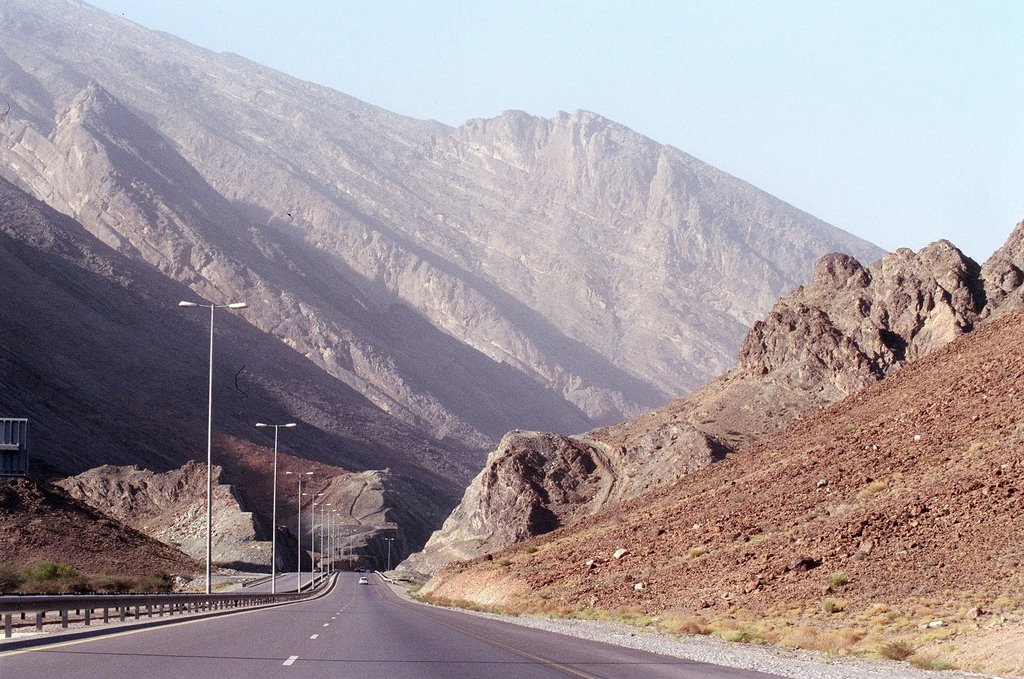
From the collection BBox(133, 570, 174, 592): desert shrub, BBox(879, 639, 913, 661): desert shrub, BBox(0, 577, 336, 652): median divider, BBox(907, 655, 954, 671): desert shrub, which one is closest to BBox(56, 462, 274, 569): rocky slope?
BBox(133, 570, 174, 592): desert shrub

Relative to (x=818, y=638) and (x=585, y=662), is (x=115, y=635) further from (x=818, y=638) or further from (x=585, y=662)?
(x=818, y=638)

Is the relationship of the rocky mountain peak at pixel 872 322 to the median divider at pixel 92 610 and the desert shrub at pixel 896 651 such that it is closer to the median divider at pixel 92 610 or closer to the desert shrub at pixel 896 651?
the median divider at pixel 92 610

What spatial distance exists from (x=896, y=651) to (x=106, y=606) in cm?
1843

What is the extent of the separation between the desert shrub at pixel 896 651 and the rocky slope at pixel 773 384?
42.9 m

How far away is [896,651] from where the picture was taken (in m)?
25.6

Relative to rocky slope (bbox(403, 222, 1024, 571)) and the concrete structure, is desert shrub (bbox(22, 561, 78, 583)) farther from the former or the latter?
rocky slope (bbox(403, 222, 1024, 571))

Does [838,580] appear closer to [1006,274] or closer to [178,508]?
[1006,274]

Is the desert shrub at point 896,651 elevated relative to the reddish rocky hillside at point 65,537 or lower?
elevated

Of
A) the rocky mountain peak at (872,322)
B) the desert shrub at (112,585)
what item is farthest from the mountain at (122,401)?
the rocky mountain peak at (872,322)

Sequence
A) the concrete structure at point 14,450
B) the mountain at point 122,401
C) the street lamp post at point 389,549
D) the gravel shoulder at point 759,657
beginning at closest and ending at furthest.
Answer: the gravel shoulder at point 759,657 → the concrete structure at point 14,450 → the mountain at point 122,401 → the street lamp post at point 389,549

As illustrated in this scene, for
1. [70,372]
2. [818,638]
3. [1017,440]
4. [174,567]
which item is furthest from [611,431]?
[70,372]

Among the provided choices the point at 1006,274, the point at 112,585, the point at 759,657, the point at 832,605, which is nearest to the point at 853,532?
the point at 832,605

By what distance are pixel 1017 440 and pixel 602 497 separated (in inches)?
1532

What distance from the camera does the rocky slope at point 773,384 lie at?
70875 millimetres
